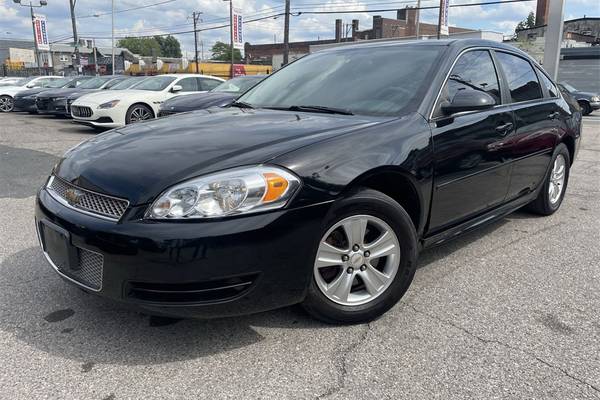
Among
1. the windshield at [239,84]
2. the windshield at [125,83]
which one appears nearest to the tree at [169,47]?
the windshield at [125,83]

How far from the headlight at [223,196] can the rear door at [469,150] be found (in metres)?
1.18

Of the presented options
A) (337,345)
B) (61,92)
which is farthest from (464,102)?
(61,92)

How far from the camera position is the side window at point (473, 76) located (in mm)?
3234

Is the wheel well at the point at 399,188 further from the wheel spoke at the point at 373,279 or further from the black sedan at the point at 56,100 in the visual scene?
the black sedan at the point at 56,100

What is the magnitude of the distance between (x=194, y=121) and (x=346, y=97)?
100cm

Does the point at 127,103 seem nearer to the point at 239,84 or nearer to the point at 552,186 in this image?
the point at 239,84

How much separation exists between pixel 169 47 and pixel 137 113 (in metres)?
129

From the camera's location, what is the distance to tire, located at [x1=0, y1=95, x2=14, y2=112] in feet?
58.5

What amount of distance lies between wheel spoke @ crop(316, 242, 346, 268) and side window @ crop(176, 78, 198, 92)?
1045cm

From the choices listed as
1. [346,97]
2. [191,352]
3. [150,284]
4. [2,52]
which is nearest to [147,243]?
[150,284]

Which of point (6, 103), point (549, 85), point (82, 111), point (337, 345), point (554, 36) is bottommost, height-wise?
point (337, 345)

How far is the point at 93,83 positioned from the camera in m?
16.1

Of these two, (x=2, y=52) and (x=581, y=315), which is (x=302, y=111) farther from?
(x=2, y=52)

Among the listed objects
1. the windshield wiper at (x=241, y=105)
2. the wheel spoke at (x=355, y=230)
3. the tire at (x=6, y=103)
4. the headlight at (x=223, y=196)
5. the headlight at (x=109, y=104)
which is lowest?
the tire at (x=6, y=103)
